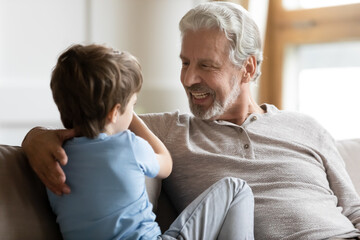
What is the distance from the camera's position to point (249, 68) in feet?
7.50

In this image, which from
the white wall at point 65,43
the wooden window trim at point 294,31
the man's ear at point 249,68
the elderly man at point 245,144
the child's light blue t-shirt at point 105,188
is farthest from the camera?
the wooden window trim at point 294,31

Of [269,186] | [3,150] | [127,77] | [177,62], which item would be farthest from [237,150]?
[177,62]

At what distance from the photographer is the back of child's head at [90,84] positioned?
57.7 inches

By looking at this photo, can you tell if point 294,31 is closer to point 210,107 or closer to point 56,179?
point 210,107

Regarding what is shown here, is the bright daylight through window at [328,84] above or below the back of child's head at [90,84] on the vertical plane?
below

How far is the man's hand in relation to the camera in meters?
1.50

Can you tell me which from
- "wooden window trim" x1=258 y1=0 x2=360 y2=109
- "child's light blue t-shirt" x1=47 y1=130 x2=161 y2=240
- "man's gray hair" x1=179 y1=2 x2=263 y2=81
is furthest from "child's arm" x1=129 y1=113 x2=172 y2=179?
"wooden window trim" x1=258 y1=0 x2=360 y2=109

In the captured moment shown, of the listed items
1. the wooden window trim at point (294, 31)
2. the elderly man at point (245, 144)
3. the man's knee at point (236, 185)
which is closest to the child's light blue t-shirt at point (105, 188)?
the man's knee at point (236, 185)

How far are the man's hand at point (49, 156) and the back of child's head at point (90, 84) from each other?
72 mm

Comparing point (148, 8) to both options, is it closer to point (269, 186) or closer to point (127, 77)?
point (269, 186)

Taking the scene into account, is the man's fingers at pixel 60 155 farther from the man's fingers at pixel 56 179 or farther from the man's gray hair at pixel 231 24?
the man's gray hair at pixel 231 24

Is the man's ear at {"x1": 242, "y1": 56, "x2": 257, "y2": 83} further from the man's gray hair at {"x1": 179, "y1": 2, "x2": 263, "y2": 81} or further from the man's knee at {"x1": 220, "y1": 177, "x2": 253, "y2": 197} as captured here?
the man's knee at {"x1": 220, "y1": 177, "x2": 253, "y2": 197}

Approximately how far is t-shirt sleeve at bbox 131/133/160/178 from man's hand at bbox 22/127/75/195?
178mm

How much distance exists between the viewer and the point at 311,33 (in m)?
3.53
